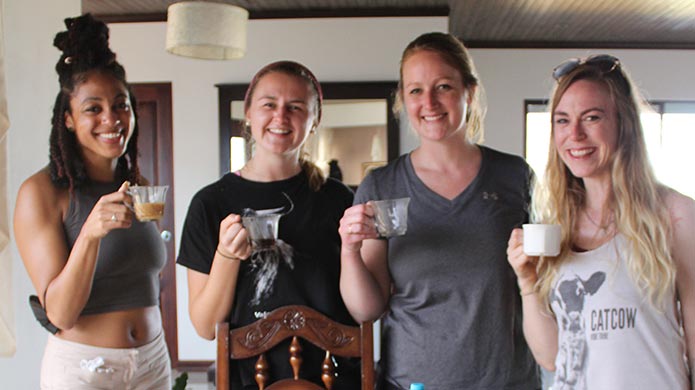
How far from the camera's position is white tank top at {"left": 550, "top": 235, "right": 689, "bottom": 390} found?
4.20ft

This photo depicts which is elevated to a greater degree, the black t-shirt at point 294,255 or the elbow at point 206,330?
the black t-shirt at point 294,255

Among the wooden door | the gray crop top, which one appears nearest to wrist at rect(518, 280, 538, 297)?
the gray crop top

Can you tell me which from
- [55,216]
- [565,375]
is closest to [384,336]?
[565,375]

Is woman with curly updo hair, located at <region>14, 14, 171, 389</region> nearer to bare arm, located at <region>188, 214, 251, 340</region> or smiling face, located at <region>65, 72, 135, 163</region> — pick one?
smiling face, located at <region>65, 72, 135, 163</region>

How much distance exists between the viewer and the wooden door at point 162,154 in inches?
194

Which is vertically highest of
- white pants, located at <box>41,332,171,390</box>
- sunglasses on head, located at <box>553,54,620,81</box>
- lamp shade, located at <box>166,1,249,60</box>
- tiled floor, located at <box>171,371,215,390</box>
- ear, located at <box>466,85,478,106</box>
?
lamp shade, located at <box>166,1,249,60</box>

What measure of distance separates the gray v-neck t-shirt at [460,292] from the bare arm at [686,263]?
0.39 meters

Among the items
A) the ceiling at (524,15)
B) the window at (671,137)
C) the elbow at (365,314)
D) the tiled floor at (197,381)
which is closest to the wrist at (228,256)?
the elbow at (365,314)

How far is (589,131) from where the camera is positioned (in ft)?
4.66

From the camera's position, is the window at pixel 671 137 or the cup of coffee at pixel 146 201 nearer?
the cup of coffee at pixel 146 201

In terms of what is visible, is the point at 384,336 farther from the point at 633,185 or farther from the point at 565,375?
the point at 633,185

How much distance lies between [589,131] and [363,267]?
688 millimetres

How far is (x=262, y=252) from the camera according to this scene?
164 centimetres

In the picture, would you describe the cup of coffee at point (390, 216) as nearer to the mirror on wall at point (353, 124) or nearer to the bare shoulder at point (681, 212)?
the bare shoulder at point (681, 212)
